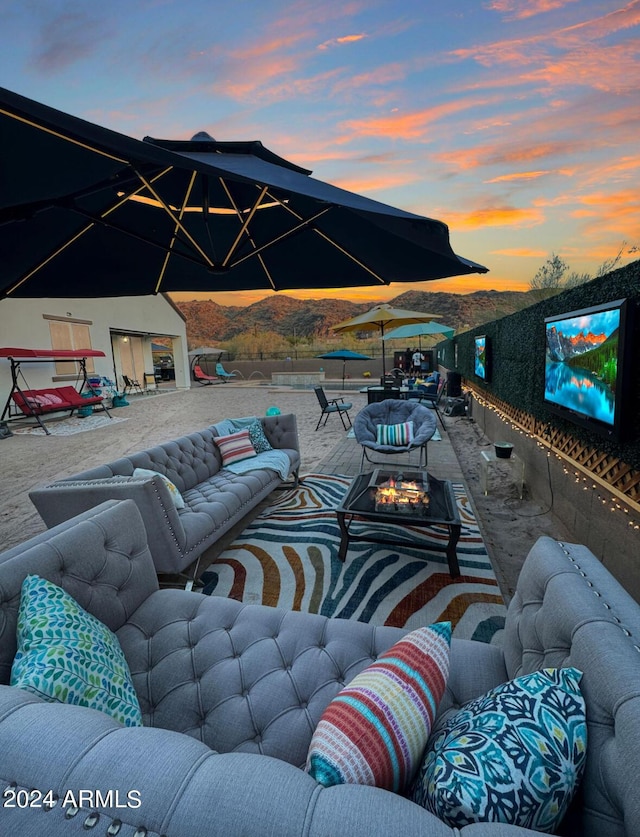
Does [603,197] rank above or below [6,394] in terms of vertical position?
above

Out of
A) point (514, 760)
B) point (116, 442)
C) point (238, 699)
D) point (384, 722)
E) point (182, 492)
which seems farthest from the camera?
point (116, 442)

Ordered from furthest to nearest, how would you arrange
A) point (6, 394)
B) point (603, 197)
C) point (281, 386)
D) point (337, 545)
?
point (281, 386), point (6, 394), point (603, 197), point (337, 545)

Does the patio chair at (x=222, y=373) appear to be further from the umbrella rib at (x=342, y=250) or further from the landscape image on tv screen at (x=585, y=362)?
the landscape image on tv screen at (x=585, y=362)

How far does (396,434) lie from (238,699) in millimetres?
3920

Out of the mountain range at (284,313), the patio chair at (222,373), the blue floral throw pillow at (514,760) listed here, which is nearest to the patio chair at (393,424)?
the blue floral throw pillow at (514,760)

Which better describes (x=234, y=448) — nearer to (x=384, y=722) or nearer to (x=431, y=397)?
(x=384, y=722)

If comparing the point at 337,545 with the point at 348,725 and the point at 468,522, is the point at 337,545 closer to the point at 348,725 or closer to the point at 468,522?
the point at 468,522

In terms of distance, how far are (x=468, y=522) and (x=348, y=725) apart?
3.12 meters

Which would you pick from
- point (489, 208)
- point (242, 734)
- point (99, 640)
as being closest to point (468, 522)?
point (242, 734)

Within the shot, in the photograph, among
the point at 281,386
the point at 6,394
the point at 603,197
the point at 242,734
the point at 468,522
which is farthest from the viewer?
the point at 281,386

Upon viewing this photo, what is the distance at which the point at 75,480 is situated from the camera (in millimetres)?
2605

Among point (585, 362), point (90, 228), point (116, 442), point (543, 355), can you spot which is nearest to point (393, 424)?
point (543, 355)

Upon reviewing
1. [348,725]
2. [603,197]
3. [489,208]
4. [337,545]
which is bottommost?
[337,545]

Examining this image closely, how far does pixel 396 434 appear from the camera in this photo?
16.3ft
